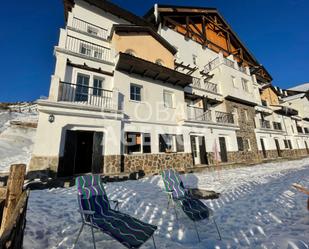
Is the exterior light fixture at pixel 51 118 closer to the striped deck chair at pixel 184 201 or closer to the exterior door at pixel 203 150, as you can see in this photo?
the striped deck chair at pixel 184 201

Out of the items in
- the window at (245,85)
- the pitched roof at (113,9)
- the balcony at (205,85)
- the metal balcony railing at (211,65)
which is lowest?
the balcony at (205,85)

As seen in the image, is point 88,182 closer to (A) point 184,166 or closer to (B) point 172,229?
(B) point 172,229

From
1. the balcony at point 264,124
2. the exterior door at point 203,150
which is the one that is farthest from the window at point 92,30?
the balcony at point 264,124

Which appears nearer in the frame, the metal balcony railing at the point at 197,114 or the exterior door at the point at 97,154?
the exterior door at the point at 97,154

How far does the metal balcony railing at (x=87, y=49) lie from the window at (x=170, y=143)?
20.9ft

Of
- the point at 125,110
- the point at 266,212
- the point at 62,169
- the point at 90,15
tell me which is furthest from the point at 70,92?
the point at 266,212

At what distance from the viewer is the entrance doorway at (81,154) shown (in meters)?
6.64

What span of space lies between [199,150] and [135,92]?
6619 millimetres

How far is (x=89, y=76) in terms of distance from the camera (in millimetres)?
8789

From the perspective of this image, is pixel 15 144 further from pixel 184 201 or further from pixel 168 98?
pixel 184 201

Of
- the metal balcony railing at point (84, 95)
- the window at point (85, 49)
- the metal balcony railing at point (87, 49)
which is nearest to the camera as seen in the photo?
the metal balcony railing at point (84, 95)

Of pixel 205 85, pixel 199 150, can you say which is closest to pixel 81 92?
pixel 199 150

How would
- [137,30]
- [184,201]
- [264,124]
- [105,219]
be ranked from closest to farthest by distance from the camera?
[105,219]
[184,201]
[137,30]
[264,124]

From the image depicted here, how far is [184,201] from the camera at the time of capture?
136 inches
